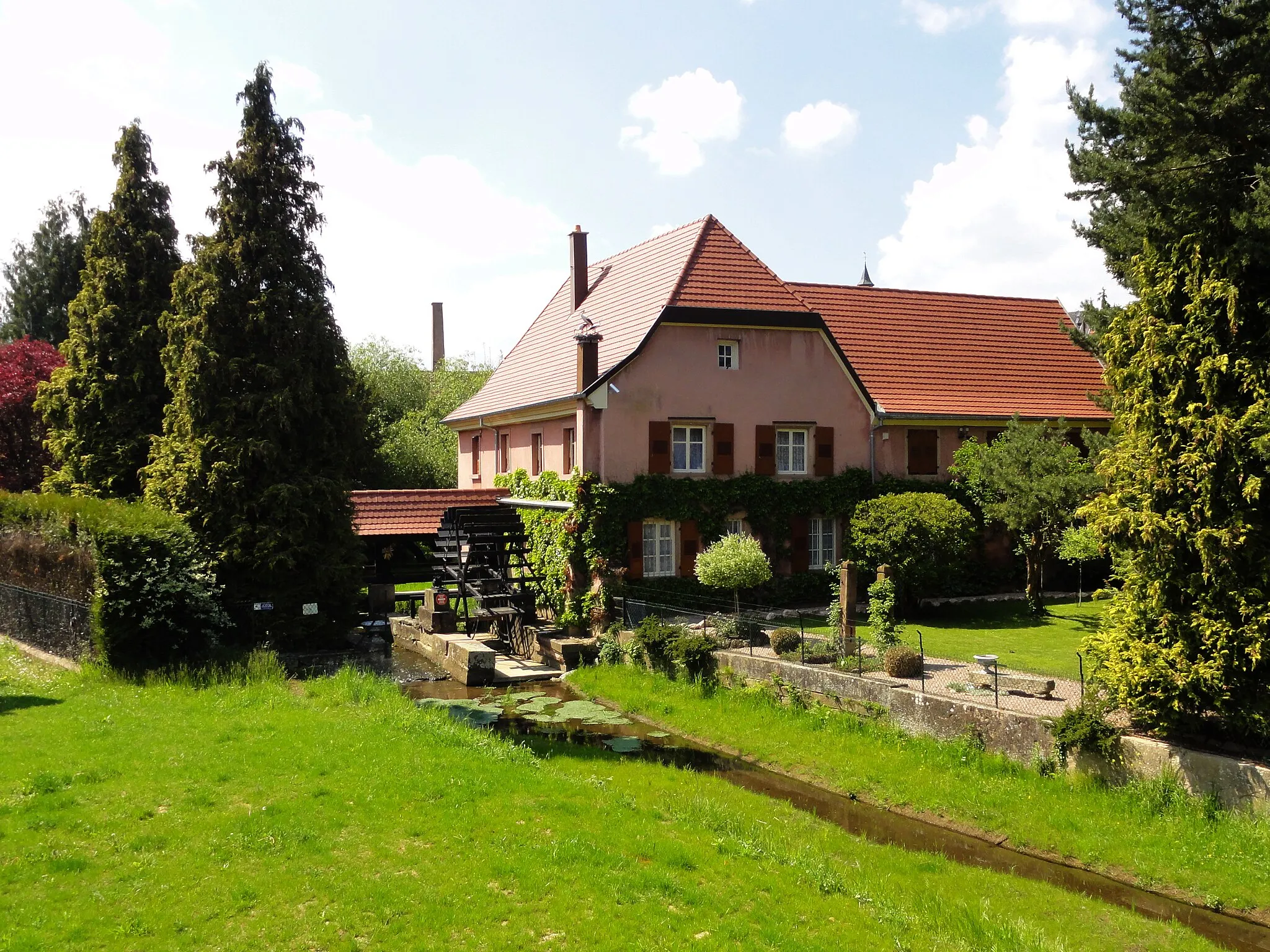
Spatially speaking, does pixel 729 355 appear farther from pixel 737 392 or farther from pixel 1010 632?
pixel 1010 632

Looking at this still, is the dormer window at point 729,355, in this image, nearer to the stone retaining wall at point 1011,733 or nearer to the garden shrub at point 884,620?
the stone retaining wall at point 1011,733

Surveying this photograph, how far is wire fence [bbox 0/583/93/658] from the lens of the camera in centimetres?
1694

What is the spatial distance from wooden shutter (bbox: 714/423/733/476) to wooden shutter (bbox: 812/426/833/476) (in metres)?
2.35

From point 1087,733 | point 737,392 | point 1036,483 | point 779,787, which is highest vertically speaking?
point 737,392

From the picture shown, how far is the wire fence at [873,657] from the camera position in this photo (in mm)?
13656

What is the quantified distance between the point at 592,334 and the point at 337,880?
15662 mm

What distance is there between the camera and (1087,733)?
1168cm

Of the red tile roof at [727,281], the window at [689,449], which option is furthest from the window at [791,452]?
the red tile roof at [727,281]

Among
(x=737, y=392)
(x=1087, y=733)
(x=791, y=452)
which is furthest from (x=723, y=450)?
(x=1087, y=733)

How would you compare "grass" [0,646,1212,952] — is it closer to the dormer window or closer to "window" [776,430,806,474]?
"window" [776,430,806,474]

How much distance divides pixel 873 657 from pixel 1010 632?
5.07 meters

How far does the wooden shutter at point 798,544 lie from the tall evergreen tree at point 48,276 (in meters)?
30.1

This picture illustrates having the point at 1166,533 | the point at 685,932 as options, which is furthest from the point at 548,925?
the point at 1166,533

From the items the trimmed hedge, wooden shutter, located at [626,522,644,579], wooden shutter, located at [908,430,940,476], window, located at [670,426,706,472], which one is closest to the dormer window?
window, located at [670,426,706,472]
